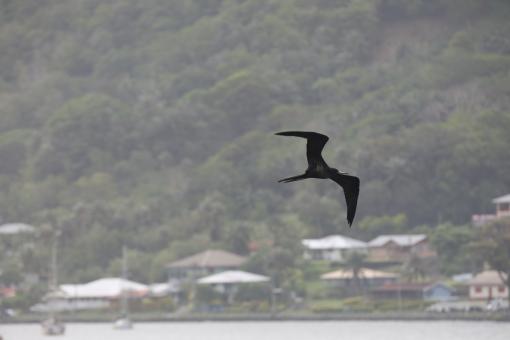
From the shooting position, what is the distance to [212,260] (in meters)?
77.2

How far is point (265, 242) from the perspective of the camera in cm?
7606

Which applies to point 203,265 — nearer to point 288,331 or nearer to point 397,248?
point 397,248

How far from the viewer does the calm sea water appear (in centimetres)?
5403

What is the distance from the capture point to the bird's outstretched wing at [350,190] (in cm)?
979

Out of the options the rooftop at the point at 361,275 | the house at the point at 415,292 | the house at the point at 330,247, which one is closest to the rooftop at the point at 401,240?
the house at the point at 330,247

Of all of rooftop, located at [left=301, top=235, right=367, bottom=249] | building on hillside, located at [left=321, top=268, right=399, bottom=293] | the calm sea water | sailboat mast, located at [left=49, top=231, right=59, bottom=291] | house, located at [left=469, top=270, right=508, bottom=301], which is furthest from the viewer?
rooftop, located at [left=301, top=235, right=367, bottom=249]

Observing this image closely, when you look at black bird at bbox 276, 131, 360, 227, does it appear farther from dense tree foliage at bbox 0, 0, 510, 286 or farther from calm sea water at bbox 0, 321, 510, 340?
dense tree foliage at bbox 0, 0, 510, 286

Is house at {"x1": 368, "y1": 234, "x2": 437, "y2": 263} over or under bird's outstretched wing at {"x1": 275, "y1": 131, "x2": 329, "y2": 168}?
over

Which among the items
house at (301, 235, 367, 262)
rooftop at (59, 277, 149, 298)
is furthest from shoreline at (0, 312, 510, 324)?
house at (301, 235, 367, 262)

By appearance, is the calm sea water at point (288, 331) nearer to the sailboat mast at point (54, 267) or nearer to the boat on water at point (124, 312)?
the boat on water at point (124, 312)

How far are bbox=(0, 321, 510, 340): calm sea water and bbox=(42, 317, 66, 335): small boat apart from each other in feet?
1.19

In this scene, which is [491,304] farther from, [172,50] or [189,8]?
[189,8]

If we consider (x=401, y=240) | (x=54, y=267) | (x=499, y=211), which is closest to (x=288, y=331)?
(x=54, y=267)

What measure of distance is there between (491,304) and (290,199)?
3119cm
